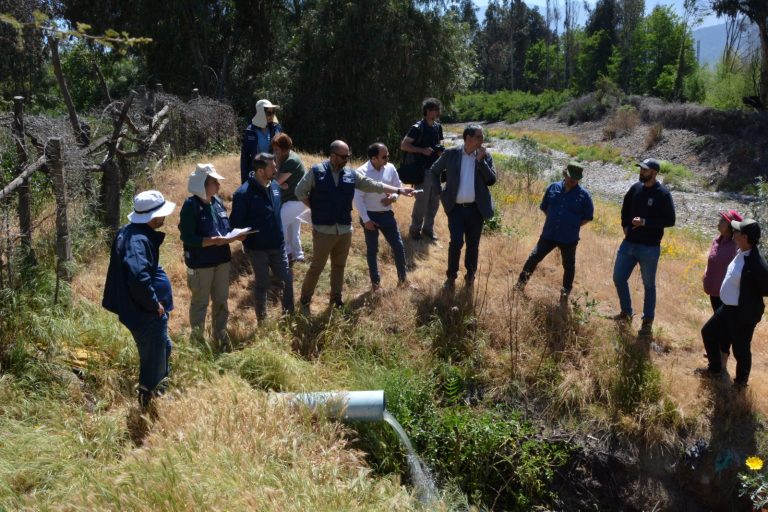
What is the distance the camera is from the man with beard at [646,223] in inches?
246

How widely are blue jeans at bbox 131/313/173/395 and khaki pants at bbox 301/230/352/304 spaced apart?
189 centimetres

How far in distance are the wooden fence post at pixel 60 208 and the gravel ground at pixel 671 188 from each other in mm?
13649

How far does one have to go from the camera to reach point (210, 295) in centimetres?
584

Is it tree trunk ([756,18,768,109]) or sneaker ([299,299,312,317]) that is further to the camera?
tree trunk ([756,18,768,109])

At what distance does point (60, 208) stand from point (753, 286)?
6167mm

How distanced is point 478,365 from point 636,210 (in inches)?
84.3

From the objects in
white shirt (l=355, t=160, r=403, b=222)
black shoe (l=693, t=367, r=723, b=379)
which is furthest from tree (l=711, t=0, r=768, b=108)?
white shirt (l=355, t=160, r=403, b=222)

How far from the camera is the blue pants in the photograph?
673cm

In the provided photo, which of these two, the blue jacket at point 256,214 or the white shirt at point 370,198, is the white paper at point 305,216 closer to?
the white shirt at point 370,198

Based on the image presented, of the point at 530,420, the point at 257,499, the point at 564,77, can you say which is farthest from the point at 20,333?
the point at 564,77

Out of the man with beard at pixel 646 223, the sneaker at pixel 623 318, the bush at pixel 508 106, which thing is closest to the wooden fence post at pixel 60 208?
the man with beard at pixel 646 223

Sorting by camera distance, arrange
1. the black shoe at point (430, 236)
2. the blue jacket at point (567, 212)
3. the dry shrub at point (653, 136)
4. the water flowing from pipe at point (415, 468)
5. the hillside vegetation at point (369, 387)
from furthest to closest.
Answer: the dry shrub at point (653, 136) < the black shoe at point (430, 236) < the blue jacket at point (567, 212) < the water flowing from pipe at point (415, 468) < the hillside vegetation at point (369, 387)

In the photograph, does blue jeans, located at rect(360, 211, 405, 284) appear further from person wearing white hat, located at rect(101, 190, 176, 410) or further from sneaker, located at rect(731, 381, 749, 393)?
sneaker, located at rect(731, 381, 749, 393)

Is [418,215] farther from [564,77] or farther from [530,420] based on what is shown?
[564,77]
